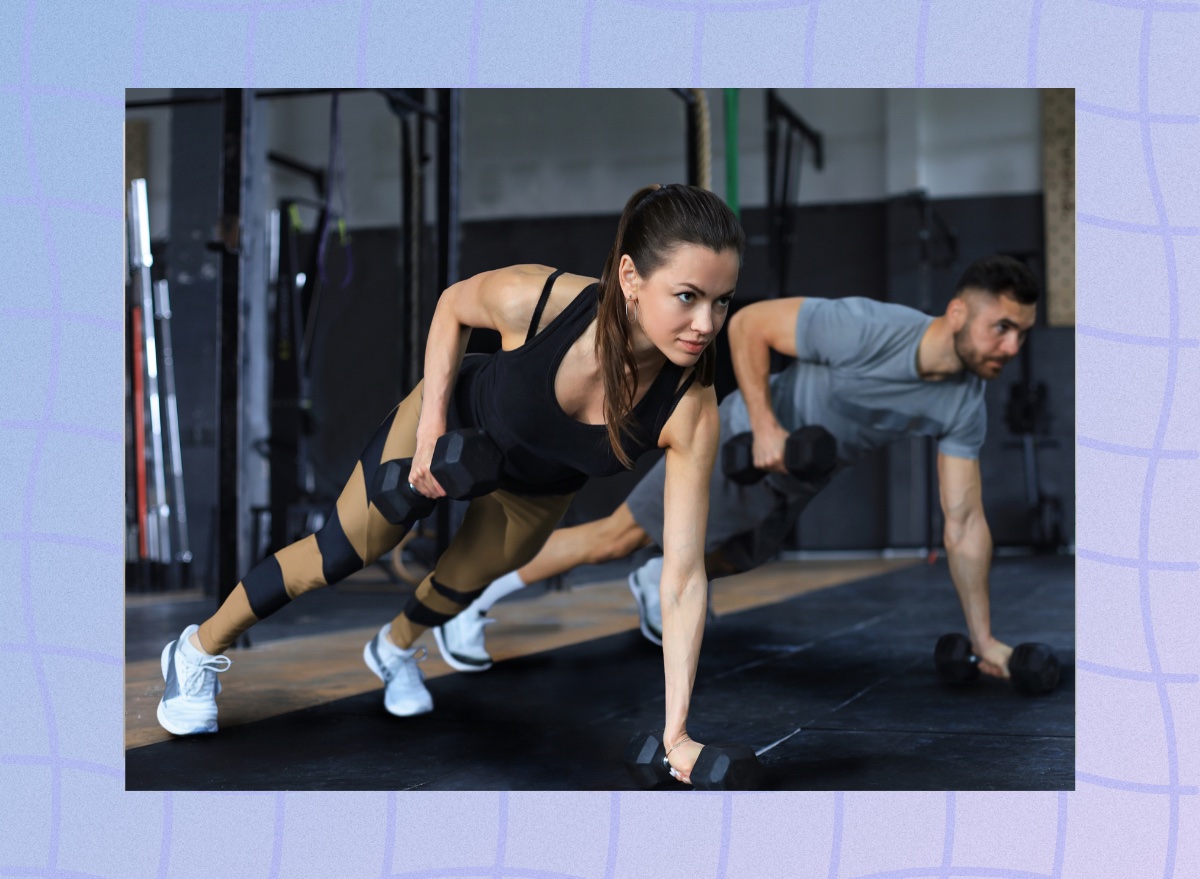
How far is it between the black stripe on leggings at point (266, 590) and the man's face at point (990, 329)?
152 cm

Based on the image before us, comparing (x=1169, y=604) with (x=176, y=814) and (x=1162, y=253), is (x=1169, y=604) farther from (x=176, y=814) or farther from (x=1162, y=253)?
(x=176, y=814)

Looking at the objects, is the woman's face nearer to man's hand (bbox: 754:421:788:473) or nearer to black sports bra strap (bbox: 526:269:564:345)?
black sports bra strap (bbox: 526:269:564:345)

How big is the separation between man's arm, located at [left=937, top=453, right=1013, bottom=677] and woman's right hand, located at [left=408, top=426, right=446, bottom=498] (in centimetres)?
129

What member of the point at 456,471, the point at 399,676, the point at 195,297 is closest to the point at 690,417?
the point at 456,471

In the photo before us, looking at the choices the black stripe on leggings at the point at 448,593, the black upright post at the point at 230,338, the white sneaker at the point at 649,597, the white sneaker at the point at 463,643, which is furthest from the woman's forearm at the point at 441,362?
the white sneaker at the point at 649,597

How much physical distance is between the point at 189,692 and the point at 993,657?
1742 mm

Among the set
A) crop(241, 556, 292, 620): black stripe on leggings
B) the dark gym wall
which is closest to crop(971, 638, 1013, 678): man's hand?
crop(241, 556, 292, 620): black stripe on leggings

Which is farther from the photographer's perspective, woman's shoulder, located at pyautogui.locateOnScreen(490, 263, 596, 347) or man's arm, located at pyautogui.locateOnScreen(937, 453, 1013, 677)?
man's arm, located at pyautogui.locateOnScreen(937, 453, 1013, 677)

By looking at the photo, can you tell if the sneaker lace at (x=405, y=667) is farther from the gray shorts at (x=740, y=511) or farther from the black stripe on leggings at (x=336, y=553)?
the gray shorts at (x=740, y=511)

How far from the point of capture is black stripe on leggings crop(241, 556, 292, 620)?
6.97 ft

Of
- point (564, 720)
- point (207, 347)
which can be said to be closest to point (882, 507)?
point (207, 347)

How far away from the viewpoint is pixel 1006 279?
2441mm

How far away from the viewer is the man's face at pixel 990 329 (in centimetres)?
248

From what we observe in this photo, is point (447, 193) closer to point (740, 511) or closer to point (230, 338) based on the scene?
point (230, 338)
